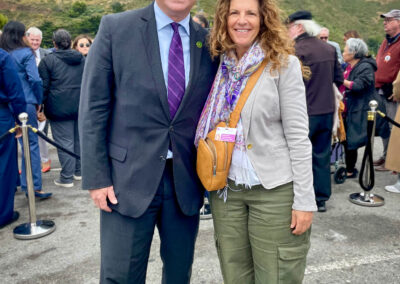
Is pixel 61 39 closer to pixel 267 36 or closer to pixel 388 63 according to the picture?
pixel 267 36

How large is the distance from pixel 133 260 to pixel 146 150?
587 mm

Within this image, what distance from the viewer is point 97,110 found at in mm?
1769

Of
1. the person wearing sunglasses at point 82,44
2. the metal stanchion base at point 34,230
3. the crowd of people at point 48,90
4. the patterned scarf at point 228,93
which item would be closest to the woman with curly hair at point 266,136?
the patterned scarf at point 228,93

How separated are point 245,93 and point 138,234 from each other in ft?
2.96

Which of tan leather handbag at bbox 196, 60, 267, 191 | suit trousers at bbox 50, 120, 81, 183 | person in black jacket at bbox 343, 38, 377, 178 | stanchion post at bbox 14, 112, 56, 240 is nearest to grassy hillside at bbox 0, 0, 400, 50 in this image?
suit trousers at bbox 50, 120, 81, 183

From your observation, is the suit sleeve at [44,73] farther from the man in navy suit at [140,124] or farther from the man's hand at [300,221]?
the man's hand at [300,221]

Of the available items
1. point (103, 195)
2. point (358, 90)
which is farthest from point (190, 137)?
point (358, 90)

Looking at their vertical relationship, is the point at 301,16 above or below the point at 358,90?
above

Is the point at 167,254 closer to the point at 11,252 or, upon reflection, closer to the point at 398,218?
the point at 11,252

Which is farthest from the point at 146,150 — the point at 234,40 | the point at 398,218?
the point at 398,218

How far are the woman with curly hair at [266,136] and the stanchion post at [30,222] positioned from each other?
2.52 meters

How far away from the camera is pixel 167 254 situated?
2.05 metres

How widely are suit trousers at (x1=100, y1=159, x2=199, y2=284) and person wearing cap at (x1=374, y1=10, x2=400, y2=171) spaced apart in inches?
186

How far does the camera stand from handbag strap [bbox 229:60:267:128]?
1829mm
